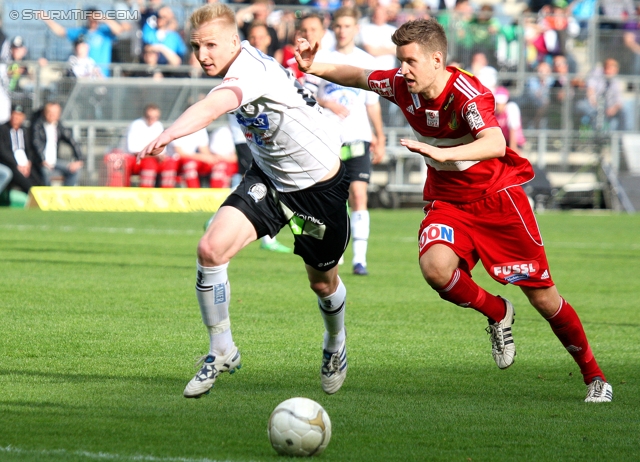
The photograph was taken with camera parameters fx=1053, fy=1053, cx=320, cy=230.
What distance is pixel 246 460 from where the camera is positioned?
4113 millimetres

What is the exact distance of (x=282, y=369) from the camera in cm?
620

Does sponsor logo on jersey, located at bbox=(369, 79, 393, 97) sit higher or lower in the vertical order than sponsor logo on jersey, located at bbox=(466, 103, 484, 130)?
higher

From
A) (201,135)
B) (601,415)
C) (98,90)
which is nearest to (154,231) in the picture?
(201,135)

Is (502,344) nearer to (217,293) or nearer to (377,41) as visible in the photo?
(217,293)

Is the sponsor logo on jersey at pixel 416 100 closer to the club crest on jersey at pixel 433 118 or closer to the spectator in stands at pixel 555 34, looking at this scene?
the club crest on jersey at pixel 433 118

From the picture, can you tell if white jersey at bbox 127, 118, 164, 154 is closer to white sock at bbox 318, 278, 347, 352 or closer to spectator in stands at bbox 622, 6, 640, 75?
spectator in stands at bbox 622, 6, 640, 75

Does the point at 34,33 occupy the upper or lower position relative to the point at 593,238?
upper

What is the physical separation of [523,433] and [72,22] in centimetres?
1964

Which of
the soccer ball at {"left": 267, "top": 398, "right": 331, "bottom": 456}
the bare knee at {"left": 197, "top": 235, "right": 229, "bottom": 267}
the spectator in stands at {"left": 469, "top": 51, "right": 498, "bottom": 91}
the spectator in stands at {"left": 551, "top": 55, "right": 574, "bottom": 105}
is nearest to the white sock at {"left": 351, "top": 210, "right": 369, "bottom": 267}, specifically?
the bare knee at {"left": 197, "top": 235, "right": 229, "bottom": 267}

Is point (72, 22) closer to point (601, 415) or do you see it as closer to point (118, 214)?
point (118, 214)

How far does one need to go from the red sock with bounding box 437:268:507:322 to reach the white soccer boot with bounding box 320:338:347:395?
0.68 meters

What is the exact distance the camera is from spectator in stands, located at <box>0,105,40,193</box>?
2039 cm

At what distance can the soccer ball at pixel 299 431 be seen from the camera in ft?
14.0

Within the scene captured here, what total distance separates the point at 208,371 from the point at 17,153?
16295mm
